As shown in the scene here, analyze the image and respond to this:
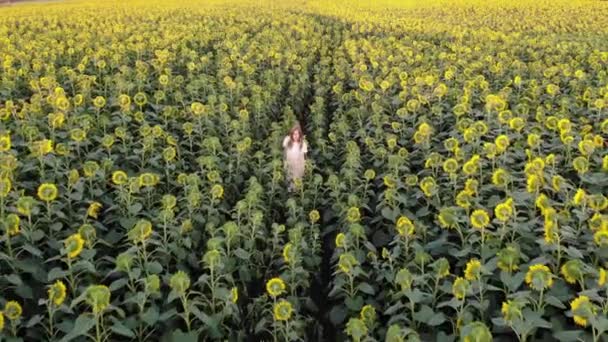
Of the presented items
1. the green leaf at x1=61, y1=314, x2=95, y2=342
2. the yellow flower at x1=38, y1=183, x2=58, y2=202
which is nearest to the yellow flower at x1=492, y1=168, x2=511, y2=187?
the green leaf at x1=61, y1=314, x2=95, y2=342

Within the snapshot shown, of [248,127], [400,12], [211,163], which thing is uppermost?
[211,163]

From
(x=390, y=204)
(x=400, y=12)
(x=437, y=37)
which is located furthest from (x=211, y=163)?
(x=400, y=12)

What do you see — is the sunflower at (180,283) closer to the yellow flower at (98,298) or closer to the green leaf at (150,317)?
the green leaf at (150,317)

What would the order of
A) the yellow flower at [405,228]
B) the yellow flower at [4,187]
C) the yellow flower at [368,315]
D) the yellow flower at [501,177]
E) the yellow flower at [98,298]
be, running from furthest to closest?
the yellow flower at [501,177] < the yellow flower at [405,228] < the yellow flower at [4,187] < the yellow flower at [368,315] < the yellow flower at [98,298]

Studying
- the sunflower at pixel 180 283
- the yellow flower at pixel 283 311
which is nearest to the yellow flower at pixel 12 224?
the sunflower at pixel 180 283

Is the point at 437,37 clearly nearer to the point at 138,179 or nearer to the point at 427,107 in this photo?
the point at 427,107

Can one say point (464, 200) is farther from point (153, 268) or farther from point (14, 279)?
point (14, 279)

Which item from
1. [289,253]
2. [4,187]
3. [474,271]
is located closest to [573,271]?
[474,271]
